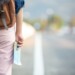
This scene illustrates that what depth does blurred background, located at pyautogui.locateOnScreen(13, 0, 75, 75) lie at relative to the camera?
5188 millimetres

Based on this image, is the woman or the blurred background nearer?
the woman

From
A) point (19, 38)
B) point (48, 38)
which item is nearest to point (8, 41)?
point (19, 38)

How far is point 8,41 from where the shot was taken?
2.92 meters

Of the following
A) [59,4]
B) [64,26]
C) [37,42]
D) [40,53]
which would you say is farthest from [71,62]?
[59,4]

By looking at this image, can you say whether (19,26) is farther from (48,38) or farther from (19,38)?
(48,38)

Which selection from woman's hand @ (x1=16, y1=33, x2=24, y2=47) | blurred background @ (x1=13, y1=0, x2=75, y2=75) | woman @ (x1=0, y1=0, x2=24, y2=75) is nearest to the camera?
woman @ (x1=0, y1=0, x2=24, y2=75)

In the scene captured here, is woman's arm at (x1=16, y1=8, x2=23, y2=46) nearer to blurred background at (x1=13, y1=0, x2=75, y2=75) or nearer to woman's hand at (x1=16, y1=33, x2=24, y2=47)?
woman's hand at (x1=16, y1=33, x2=24, y2=47)

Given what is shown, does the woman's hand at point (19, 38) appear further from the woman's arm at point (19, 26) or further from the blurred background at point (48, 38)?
the blurred background at point (48, 38)

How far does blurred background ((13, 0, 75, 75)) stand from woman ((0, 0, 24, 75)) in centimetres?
175

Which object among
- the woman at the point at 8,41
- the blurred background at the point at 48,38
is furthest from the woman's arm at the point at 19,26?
the blurred background at the point at 48,38

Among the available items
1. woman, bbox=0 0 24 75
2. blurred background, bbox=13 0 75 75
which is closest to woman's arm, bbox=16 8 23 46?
woman, bbox=0 0 24 75

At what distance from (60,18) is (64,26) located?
0.23 metres

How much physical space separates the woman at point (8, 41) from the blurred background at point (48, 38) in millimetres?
1745

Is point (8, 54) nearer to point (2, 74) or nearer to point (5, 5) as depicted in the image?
point (2, 74)
